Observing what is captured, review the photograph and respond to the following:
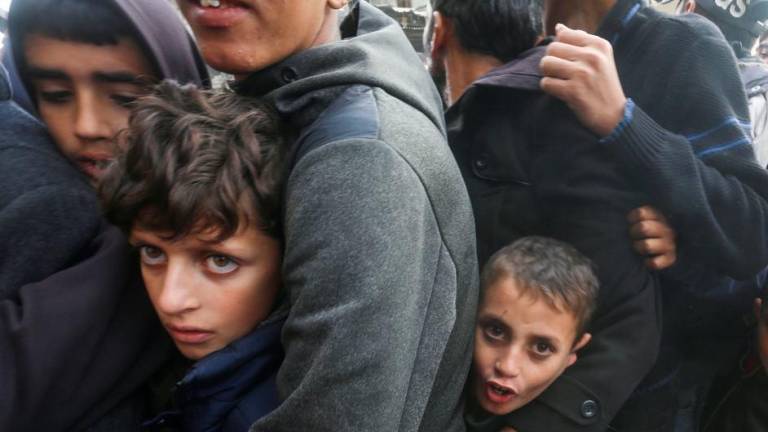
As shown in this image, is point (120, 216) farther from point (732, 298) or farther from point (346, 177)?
point (732, 298)

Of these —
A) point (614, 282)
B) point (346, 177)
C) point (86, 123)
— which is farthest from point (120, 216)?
point (614, 282)

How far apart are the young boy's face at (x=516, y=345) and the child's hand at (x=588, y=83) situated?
46cm

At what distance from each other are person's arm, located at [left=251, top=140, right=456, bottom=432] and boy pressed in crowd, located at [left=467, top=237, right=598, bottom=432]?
505 millimetres

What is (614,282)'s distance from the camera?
147 cm

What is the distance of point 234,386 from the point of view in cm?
112

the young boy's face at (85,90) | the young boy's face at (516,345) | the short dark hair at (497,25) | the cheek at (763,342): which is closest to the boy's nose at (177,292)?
the young boy's face at (85,90)

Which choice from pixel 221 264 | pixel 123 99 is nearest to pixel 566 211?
pixel 221 264

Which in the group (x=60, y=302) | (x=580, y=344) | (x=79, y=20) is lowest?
(x=580, y=344)

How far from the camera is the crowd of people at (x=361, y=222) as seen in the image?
957 millimetres

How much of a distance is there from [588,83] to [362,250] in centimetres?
79

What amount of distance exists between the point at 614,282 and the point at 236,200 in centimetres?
98

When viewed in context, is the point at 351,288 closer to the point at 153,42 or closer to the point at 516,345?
the point at 516,345

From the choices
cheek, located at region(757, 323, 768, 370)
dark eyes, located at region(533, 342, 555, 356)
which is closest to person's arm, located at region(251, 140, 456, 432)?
dark eyes, located at region(533, 342, 555, 356)

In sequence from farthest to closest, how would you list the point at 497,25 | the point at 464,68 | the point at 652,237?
the point at 464,68
the point at 497,25
the point at 652,237
